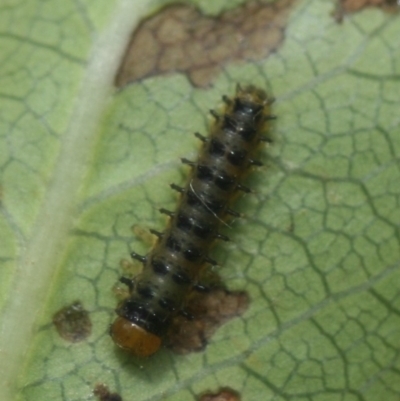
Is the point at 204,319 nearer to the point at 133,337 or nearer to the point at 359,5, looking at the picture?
the point at 133,337

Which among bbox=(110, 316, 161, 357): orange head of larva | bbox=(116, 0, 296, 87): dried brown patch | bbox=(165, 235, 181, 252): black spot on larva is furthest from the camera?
bbox=(116, 0, 296, 87): dried brown patch

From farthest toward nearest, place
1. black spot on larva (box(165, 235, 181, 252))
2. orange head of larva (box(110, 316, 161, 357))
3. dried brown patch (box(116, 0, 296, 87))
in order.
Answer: dried brown patch (box(116, 0, 296, 87)), black spot on larva (box(165, 235, 181, 252)), orange head of larva (box(110, 316, 161, 357))

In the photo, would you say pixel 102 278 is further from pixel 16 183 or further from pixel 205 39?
pixel 205 39

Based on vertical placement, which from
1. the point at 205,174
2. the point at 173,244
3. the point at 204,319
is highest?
the point at 205,174

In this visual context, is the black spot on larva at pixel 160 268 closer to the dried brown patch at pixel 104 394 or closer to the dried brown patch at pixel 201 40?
the dried brown patch at pixel 104 394

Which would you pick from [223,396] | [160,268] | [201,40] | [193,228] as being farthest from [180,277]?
[201,40]

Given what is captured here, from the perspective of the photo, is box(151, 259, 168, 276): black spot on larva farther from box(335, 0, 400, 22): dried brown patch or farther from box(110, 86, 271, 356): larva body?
box(335, 0, 400, 22): dried brown patch

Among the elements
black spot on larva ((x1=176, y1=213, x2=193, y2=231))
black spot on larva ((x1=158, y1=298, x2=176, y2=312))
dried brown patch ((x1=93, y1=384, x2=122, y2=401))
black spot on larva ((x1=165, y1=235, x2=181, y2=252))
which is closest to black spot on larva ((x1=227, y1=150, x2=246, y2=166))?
black spot on larva ((x1=176, y1=213, x2=193, y2=231))
